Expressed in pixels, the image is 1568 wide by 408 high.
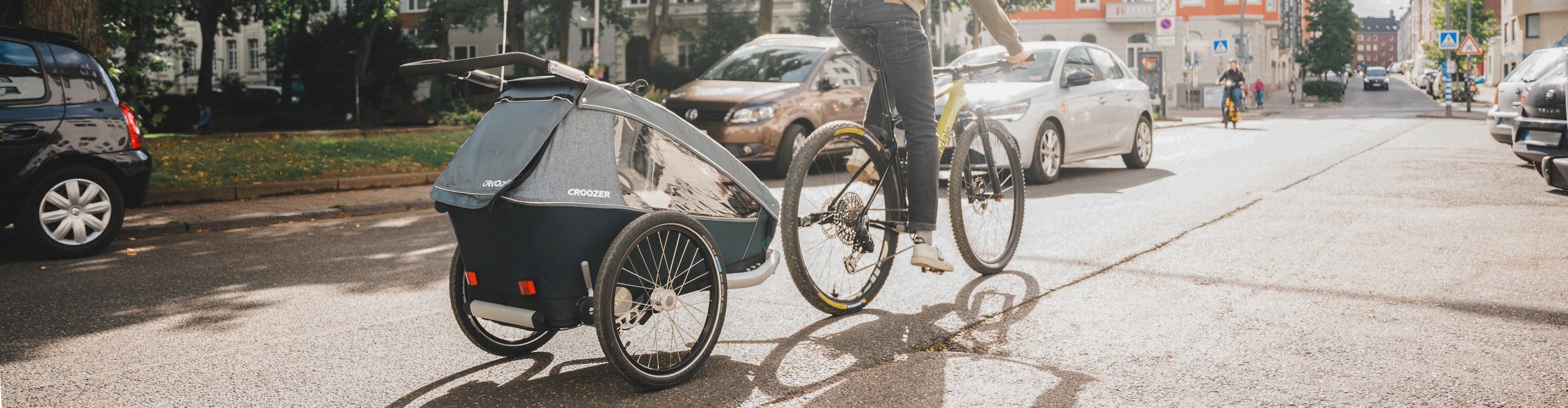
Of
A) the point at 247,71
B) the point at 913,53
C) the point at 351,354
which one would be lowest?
the point at 351,354

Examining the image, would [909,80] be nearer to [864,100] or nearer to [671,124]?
[671,124]

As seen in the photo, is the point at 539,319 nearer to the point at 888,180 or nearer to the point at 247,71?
the point at 888,180

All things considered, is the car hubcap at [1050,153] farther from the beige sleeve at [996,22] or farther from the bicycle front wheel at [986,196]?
the beige sleeve at [996,22]

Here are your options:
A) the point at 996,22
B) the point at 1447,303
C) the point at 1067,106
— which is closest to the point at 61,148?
the point at 996,22

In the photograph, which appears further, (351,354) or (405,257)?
(405,257)

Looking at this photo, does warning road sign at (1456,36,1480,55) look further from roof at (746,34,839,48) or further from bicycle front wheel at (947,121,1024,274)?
bicycle front wheel at (947,121,1024,274)

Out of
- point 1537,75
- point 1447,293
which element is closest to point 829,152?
point 1447,293

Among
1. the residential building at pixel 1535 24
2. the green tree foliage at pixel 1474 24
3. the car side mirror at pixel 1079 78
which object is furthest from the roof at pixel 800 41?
the green tree foliage at pixel 1474 24

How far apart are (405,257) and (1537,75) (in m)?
10.9

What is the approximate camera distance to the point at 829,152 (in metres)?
4.68

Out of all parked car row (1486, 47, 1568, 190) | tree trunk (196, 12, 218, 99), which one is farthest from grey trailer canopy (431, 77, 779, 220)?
tree trunk (196, 12, 218, 99)

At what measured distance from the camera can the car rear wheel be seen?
7.38 m

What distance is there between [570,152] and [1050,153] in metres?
8.67

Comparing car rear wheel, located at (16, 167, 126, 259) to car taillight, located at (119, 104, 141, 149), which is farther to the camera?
car taillight, located at (119, 104, 141, 149)
